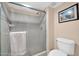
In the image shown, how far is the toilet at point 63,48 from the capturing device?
3.09ft

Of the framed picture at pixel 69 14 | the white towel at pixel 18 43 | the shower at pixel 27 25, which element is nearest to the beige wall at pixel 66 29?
the framed picture at pixel 69 14

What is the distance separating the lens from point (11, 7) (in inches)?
39.5

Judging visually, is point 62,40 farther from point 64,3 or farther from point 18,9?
point 18,9

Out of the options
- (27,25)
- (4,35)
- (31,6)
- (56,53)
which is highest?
(31,6)

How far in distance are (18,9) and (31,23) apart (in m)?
0.26

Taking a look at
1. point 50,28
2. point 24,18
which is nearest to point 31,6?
point 24,18

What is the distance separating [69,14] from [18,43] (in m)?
0.77

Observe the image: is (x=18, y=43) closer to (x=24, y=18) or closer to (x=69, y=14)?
(x=24, y=18)

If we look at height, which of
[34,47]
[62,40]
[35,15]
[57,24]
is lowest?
[34,47]

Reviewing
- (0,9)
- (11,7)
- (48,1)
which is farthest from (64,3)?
(0,9)

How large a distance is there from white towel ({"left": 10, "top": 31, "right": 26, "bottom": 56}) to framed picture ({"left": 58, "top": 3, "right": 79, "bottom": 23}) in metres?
0.54

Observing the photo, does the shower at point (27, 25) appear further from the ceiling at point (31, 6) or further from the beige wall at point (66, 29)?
the beige wall at point (66, 29)

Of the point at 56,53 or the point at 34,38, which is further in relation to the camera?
the point at 34,38

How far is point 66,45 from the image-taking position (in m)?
0.98
